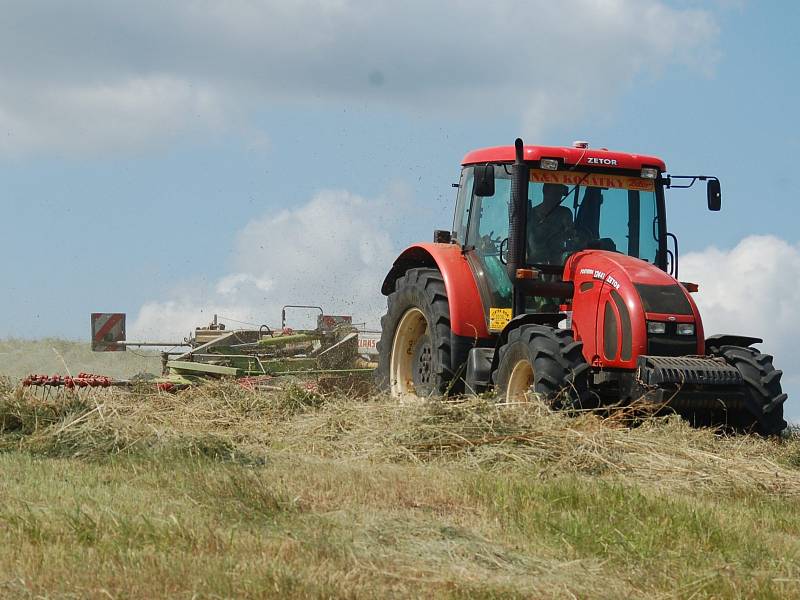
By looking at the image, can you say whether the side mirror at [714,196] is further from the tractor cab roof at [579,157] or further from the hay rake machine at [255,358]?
the hay rake machine at [255,358]

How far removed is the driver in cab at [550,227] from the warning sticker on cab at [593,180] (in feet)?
0.22

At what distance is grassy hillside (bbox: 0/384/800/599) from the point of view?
4.48m

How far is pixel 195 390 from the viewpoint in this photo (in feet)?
35.6

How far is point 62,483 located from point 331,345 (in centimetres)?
875

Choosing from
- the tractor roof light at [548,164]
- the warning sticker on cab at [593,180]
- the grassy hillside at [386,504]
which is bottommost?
the grassy hillside at [386,504]

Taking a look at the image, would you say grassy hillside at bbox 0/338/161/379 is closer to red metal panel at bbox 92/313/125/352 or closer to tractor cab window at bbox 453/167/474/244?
red metal panel at bbox 92/313/125/352

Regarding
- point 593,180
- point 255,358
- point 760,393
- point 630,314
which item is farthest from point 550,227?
point 255,358

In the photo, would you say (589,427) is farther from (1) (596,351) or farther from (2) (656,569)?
(2) (656,569)

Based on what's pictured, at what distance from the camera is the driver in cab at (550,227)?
10.2 metres

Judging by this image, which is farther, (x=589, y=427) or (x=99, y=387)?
(x=99, y=387)

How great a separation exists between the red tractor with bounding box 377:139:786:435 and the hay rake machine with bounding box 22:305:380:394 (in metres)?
1.18

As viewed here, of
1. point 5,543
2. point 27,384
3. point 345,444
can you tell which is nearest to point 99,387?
point 27,384

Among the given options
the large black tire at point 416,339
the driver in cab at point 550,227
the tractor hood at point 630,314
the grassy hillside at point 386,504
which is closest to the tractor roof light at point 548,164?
the driver in cab at point 550,227

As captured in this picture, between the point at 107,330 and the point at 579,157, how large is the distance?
8.19m
